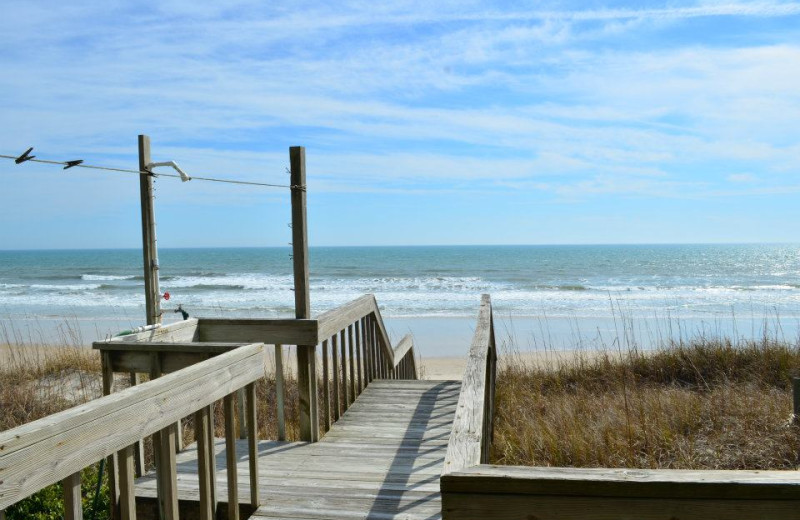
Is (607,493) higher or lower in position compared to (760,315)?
higher

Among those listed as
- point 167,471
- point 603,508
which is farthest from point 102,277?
point 603,508

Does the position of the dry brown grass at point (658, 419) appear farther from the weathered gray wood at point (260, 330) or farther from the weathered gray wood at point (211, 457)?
the weathered gray wood at point (211, 457)

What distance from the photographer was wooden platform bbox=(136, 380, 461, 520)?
135 inches

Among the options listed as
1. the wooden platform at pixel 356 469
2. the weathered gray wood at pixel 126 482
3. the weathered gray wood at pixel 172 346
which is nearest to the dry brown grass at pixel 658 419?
the wooden platform at pixel 356 469

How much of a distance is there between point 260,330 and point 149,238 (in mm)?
987

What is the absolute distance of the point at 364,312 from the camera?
5.91 metres

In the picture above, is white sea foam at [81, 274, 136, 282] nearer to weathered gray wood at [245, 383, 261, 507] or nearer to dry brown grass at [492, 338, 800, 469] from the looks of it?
dry brown grass at [492, 338, 800, 469]

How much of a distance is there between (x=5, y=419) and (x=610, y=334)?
Result: 1407 centimetres

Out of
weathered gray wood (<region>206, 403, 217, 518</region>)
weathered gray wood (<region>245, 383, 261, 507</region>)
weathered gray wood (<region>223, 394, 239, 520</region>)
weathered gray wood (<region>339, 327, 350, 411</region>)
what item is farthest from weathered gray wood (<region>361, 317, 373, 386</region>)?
weathered gray wood (<region>206, 403, 217, 518</region>)

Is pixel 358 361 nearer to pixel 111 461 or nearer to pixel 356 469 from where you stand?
pixel 356 469

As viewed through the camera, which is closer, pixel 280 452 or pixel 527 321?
pixel 280 452

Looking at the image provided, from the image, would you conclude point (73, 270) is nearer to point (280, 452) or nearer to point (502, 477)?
point (280, 452)

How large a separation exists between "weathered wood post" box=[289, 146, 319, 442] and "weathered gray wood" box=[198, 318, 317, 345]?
0.25ft

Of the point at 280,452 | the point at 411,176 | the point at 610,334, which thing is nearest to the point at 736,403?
the point at 280,452
